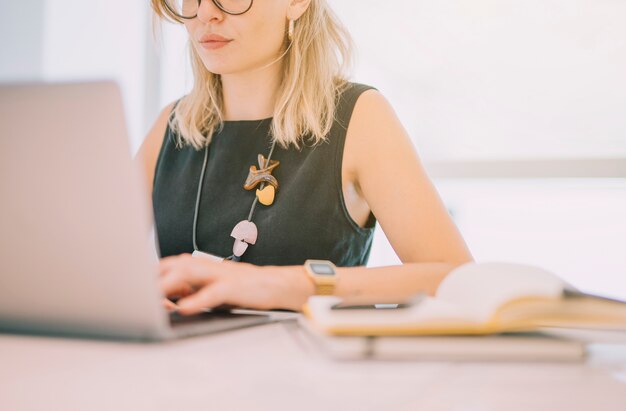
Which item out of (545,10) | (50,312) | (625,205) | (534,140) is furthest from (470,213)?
(50,312)

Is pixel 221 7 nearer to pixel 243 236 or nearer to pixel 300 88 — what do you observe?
pixel 300 88

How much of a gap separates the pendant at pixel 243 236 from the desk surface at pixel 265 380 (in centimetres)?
66

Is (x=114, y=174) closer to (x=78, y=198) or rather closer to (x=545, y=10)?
(x=78, y=198)

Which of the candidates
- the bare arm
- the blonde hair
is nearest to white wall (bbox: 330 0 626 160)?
the blonde hair

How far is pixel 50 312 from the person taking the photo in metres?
0.51

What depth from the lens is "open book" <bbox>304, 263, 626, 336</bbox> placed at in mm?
542

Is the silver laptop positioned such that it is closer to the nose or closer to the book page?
the book page

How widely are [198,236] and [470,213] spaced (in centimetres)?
173

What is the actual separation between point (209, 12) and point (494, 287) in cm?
91

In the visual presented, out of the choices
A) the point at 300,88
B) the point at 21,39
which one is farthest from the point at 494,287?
the point at 21,39

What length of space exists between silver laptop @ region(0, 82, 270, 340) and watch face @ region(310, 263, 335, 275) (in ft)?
1.11

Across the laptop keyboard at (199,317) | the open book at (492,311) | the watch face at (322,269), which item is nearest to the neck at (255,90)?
the watch face at (322,269)

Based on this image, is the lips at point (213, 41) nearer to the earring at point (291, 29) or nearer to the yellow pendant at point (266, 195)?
the earring at point (291, 29)

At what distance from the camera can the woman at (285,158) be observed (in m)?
1.22
